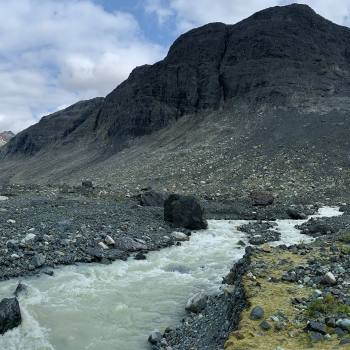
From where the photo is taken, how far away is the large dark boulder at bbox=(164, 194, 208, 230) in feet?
93.1

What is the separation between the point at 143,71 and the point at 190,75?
19.3m

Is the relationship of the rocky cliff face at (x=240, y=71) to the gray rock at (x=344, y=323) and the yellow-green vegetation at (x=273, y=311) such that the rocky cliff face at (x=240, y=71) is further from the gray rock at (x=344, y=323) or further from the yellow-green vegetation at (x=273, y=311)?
the gray rock at (x=344, y=323)

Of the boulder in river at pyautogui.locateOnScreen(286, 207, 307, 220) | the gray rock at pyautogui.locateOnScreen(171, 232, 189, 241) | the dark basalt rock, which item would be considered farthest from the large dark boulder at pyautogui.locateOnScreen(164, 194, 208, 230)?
the boulder in river at pyautogui.locateOnScreen(286, 207, 307, 220)

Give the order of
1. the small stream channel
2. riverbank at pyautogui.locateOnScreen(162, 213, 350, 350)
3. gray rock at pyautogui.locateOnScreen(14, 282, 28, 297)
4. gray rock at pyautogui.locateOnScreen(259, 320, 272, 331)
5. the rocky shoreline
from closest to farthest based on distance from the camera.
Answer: riverbank at pyautogui.locateOnScreen(162, 213, 350, 350) → gray rock at pyautogui.locateOnScreen(259, 320, 272, 331) → the rocky shoreline → the small stream channel → gray rock at pyautogui.locateOnScreen(14, 282, 28, 297)

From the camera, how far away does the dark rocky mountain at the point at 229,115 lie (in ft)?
173

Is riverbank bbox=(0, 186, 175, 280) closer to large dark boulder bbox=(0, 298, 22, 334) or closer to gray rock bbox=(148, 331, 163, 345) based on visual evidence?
large dark boulder bbox=(0, 298, 22, 334)

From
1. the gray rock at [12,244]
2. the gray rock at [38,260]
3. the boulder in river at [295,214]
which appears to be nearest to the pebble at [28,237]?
the gray rock at [12,244]

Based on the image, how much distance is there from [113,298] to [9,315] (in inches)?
148

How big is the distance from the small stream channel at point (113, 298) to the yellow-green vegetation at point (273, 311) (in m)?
2.55

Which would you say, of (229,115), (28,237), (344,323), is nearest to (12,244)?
(28,237)

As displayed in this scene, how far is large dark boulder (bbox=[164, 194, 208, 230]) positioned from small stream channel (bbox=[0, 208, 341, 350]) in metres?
5.55

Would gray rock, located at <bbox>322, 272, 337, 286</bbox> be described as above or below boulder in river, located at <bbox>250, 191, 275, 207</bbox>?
below

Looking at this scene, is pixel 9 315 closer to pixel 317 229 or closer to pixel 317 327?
pixel 317 327

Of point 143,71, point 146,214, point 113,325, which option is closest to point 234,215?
point 146,214
